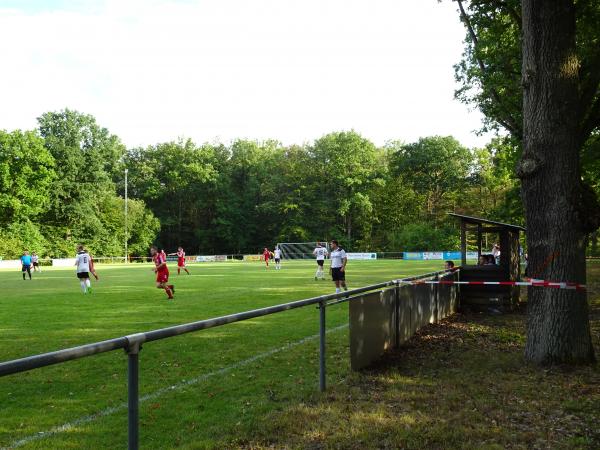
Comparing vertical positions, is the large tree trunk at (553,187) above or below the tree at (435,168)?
below

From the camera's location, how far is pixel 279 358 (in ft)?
26.3

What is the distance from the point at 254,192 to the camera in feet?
277

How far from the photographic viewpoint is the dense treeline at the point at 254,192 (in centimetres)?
7181

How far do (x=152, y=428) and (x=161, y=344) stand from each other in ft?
14.4

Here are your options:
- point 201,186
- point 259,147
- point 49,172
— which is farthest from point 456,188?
point 49,172

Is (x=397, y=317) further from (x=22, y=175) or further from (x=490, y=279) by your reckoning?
(x=22, y=175)

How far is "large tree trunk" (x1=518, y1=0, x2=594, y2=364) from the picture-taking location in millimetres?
7246

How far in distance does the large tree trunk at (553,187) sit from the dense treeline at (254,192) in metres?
65.5

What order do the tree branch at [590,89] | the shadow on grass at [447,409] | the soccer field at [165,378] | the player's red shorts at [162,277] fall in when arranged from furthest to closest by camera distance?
the player's red shorts at [162,277] → the tree branch at [590,89] → the soccer field at [165,378] → the shadow on grass at [447,409]

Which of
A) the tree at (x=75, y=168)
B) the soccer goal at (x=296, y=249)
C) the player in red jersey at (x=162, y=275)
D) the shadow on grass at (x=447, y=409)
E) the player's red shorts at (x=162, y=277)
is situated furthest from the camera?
the soccer goal at (x=296, y=249)

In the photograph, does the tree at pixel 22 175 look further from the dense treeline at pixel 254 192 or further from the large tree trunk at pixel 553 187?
the large tree trunk at pixel 553 187

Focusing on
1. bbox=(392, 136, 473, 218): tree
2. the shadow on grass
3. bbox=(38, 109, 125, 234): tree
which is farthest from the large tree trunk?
bbox=(392, 136, 473, 218): tree

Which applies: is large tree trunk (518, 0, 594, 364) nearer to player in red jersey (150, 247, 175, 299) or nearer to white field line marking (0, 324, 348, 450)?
white field line marking (0, 324, 348, 450)

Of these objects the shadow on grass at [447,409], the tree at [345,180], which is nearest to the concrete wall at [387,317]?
the shadow on grass at [447,409]
